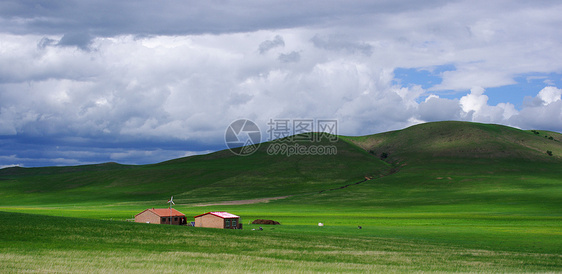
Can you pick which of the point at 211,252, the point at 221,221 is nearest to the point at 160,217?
the point at 221,221

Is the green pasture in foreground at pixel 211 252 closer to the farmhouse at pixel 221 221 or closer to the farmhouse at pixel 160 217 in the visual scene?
the farmhouse at pixel 221 221

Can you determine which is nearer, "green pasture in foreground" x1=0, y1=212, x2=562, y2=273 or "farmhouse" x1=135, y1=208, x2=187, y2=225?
"green pasture in foreground" x1=0, y1=212, x2=562, y2=273

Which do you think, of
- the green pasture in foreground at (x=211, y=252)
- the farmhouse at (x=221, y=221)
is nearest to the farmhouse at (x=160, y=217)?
the farmhouse at (x=221, y=221)

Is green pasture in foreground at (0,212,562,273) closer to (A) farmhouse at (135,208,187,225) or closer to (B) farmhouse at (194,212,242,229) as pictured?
(B) farmhouse at (194,212,242,229)

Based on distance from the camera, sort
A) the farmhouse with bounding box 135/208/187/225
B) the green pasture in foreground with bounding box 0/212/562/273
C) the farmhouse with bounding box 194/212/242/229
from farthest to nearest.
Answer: the farmhouse with bounding box 135/208/187/225, the farmhouse with bounding box 194/212/242/229, the green pasture in foreground with bounding box 0/212/562/273

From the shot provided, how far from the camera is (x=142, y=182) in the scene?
595 ft

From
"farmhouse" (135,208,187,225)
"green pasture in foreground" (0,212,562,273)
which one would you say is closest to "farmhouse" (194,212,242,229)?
"farmhouse" (135,208,187,225)

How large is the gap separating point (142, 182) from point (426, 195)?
9928 cm

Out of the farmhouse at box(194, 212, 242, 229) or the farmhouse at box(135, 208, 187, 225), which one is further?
the farmhouse at box(135, 208, 187, 225)

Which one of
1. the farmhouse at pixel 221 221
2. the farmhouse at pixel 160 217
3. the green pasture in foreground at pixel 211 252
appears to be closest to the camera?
the green pasture in foreground at pixel 211 252

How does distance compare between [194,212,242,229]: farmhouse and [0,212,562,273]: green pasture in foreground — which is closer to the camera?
[0,212,562,273]: green pasture in foreground

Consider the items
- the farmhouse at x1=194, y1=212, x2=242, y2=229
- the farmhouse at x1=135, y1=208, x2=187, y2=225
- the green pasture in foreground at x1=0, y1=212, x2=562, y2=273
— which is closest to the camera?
the green pasture in foreground at x1=0, y1=212, x2=562, y2=273

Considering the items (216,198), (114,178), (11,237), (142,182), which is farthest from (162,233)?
(114,178)

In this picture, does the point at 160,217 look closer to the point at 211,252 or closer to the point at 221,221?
the point at 221,221
